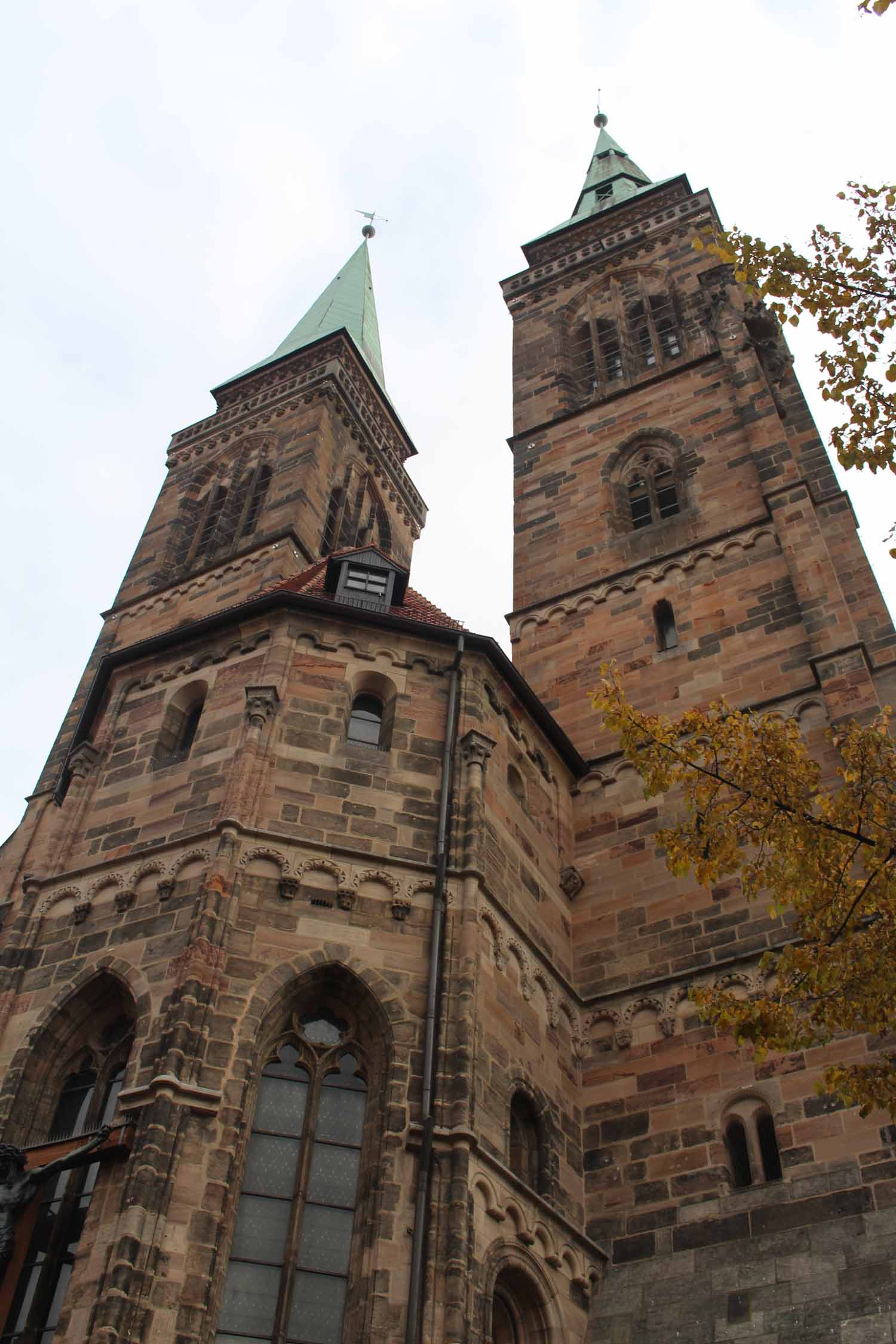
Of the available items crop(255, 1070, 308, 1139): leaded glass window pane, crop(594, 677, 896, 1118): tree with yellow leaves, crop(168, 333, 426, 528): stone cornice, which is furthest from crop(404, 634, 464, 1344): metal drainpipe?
crop(168, 333, 426, 528): stone cornice

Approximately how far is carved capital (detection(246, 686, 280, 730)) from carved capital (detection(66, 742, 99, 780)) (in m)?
2.05

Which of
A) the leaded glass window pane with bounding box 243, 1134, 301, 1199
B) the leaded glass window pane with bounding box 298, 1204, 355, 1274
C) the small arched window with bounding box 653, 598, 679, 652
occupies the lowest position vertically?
the leaded glass window pane with bounding box 298, 1204, 355, 1274

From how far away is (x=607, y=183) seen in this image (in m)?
38.2

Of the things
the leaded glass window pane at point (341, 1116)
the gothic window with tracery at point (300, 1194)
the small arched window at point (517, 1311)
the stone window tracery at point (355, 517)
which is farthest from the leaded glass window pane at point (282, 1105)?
the stone window tracery at point (355, 517)

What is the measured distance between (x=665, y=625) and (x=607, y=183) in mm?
22415

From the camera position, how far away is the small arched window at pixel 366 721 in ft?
48.2

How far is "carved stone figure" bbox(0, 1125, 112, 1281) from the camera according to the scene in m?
10.4

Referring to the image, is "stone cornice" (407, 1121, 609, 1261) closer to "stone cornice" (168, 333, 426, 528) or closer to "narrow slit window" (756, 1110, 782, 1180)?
"narrow slit window" (756, 1110, 782, 1180)

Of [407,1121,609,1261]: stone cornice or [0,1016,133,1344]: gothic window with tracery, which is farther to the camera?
[407,1121,609,1261]: stone cornice

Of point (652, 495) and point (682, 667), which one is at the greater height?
point (652, 495)

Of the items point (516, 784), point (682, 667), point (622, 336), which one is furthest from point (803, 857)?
point (622, 336)

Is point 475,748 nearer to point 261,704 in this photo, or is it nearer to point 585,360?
point 261,704

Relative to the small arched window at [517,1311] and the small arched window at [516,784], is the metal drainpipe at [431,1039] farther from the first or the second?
the small arched window at [516,784]

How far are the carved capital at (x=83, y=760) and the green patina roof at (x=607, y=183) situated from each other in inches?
843
